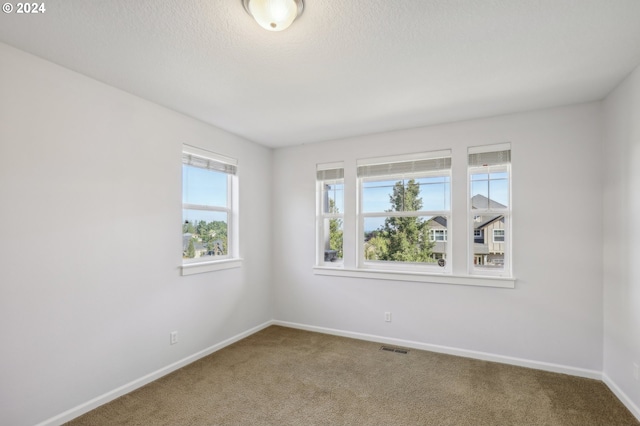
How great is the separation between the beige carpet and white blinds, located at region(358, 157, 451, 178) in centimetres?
213

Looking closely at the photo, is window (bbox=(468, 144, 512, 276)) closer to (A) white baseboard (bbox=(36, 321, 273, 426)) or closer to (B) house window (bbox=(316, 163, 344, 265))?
(B) house window (bbox=(316, 163, 344, 265))

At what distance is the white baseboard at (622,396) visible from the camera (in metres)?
2.33

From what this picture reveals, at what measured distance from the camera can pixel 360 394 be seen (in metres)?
2.67

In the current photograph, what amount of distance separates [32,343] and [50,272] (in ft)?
1.57

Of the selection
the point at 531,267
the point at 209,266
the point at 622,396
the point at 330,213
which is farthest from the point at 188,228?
the point at 622,396

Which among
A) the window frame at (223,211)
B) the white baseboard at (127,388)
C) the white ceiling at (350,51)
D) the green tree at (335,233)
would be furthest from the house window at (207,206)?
the green tree at (335,233)

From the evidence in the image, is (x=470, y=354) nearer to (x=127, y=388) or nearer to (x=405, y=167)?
(x=405, y=167)

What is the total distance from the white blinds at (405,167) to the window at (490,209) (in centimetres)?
31

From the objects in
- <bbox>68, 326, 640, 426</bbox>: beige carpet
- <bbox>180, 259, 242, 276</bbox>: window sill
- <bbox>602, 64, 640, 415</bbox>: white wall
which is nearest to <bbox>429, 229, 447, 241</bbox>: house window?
<bbox>68, 326, 640, 426</bbox>: beige carpet

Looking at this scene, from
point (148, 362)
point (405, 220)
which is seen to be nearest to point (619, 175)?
point (405, 220)

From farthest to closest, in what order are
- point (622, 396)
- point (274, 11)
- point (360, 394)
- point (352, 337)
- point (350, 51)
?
point (352, 337)
point (360, 394)
point (622, 396)
point (350, 51)
point (274, 11)

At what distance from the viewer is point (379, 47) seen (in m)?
2.06

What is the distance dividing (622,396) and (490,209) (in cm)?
186

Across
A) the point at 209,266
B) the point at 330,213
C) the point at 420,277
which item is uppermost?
the point at 330,213
